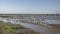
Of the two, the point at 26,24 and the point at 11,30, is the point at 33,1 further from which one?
the point at 11,30

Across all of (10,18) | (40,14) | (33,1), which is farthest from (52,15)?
(10,18)

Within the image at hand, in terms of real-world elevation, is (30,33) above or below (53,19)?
below

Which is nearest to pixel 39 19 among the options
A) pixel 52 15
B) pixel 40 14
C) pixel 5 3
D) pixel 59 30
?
pixel 40 14

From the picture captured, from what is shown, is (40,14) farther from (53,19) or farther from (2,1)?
(2,1)

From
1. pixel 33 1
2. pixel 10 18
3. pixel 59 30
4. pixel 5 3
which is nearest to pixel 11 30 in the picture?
pixel 10 18

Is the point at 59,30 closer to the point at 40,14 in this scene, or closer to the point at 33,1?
the point at 40,14

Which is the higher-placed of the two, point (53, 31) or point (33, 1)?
point (33, 1)

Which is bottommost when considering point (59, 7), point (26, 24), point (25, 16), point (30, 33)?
point (30, 33)
